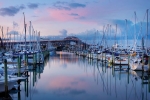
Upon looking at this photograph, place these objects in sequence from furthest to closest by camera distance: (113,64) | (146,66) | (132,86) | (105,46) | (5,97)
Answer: (105,46), (113,64), (146,66), (132,86), (5,97)

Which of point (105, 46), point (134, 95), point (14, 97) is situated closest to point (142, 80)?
point (134, 95)

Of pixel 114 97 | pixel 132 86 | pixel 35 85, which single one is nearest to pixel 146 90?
pixel 132 86

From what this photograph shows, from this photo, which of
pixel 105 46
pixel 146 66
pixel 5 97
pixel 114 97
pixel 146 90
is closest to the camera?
pixel 5 97

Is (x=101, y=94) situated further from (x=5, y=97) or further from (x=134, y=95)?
(x=5, y=97)

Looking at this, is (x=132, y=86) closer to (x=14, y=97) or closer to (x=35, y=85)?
(x=35, y=85)

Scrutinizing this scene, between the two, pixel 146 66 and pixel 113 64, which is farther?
pixel 113 64

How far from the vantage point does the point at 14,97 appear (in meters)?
18.2

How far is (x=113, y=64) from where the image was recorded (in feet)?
139

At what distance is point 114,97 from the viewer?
62.5ft

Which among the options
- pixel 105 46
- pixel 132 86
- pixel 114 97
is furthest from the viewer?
pixel 105 46

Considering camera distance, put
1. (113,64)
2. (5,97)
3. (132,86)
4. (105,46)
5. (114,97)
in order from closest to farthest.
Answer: (5,97), (114,97), (132,86), (113,64), (105,46)

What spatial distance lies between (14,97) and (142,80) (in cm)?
1449

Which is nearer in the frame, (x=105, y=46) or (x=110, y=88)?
(x=110, y=88)

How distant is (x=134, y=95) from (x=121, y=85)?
446 cm
